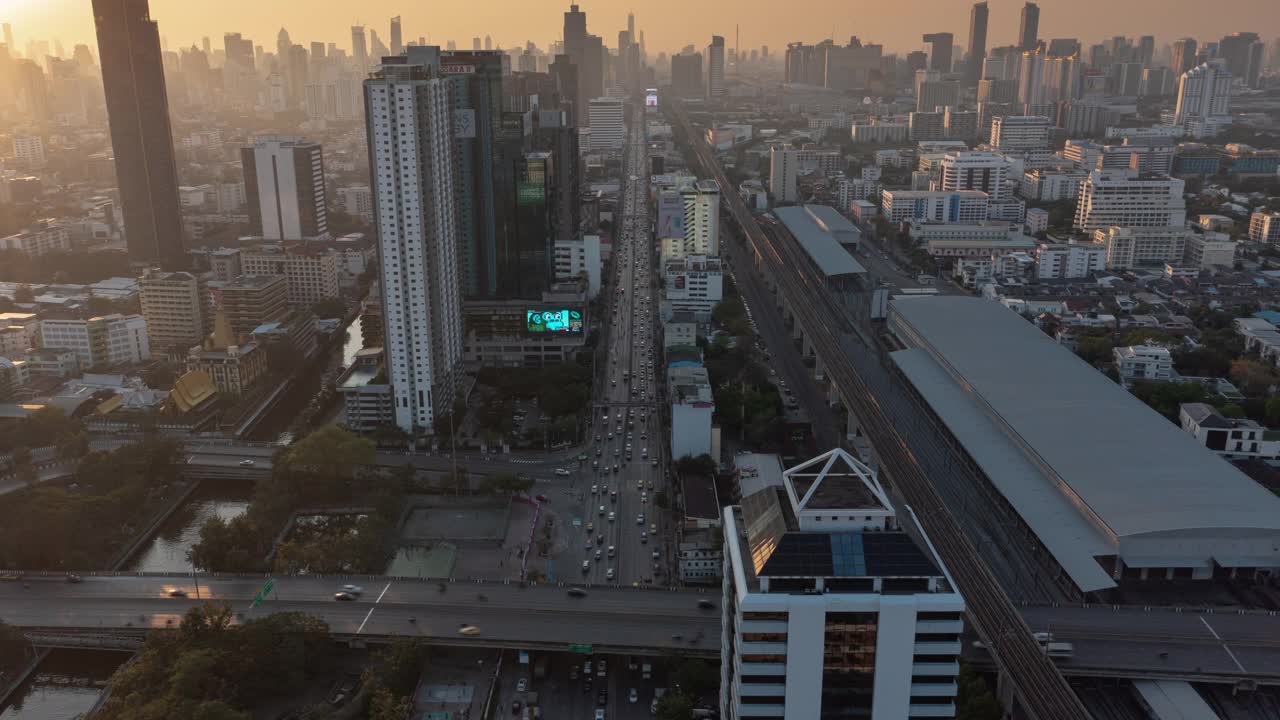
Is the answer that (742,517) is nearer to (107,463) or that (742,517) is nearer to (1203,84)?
(107,463)

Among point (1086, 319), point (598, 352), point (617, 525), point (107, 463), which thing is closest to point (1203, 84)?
point (1086, 319)

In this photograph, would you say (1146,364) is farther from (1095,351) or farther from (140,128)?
(140,128)

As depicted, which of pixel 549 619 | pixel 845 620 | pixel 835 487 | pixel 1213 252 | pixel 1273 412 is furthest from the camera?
pixel 1213 252

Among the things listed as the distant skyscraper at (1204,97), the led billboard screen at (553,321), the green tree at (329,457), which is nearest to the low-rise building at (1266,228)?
the led billboard screen at (553,321)

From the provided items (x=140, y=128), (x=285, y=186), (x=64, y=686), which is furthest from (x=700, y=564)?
(x=285, y=186)

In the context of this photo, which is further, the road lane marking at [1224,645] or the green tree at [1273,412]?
the green tree at [1273,412]

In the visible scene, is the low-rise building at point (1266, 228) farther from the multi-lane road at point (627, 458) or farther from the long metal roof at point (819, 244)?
the multi-lane road at point (627, 458)
